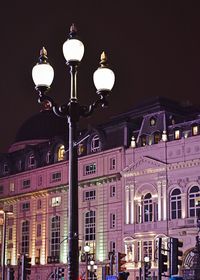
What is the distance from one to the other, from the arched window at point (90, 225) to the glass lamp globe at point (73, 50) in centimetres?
6058

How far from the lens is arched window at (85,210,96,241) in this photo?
7675 centimetres

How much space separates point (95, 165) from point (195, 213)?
1601cm

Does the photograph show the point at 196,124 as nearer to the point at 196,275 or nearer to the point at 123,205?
the point at 123,205

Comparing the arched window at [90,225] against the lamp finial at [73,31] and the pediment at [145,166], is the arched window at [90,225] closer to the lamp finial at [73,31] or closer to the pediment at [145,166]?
the pediment at [145,166]

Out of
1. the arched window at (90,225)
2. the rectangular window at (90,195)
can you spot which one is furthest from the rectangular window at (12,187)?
the arched window at (90,225)

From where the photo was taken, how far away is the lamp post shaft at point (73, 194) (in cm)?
1591

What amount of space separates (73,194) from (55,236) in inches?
2611

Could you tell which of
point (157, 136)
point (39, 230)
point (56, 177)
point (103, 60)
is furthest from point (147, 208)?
point (103, 60)

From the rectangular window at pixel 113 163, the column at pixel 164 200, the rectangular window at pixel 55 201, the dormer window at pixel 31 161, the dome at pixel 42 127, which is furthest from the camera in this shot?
the dome at pixel 42 127

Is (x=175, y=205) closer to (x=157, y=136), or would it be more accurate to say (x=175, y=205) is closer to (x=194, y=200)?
(x=194, y=200)

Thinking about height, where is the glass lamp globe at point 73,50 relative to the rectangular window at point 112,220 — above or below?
above

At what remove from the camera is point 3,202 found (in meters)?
91.9

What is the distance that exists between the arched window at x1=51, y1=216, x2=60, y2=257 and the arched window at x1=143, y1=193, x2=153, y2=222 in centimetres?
1478

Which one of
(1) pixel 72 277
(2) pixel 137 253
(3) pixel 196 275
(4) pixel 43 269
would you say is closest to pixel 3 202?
(4) pixel 43 269
